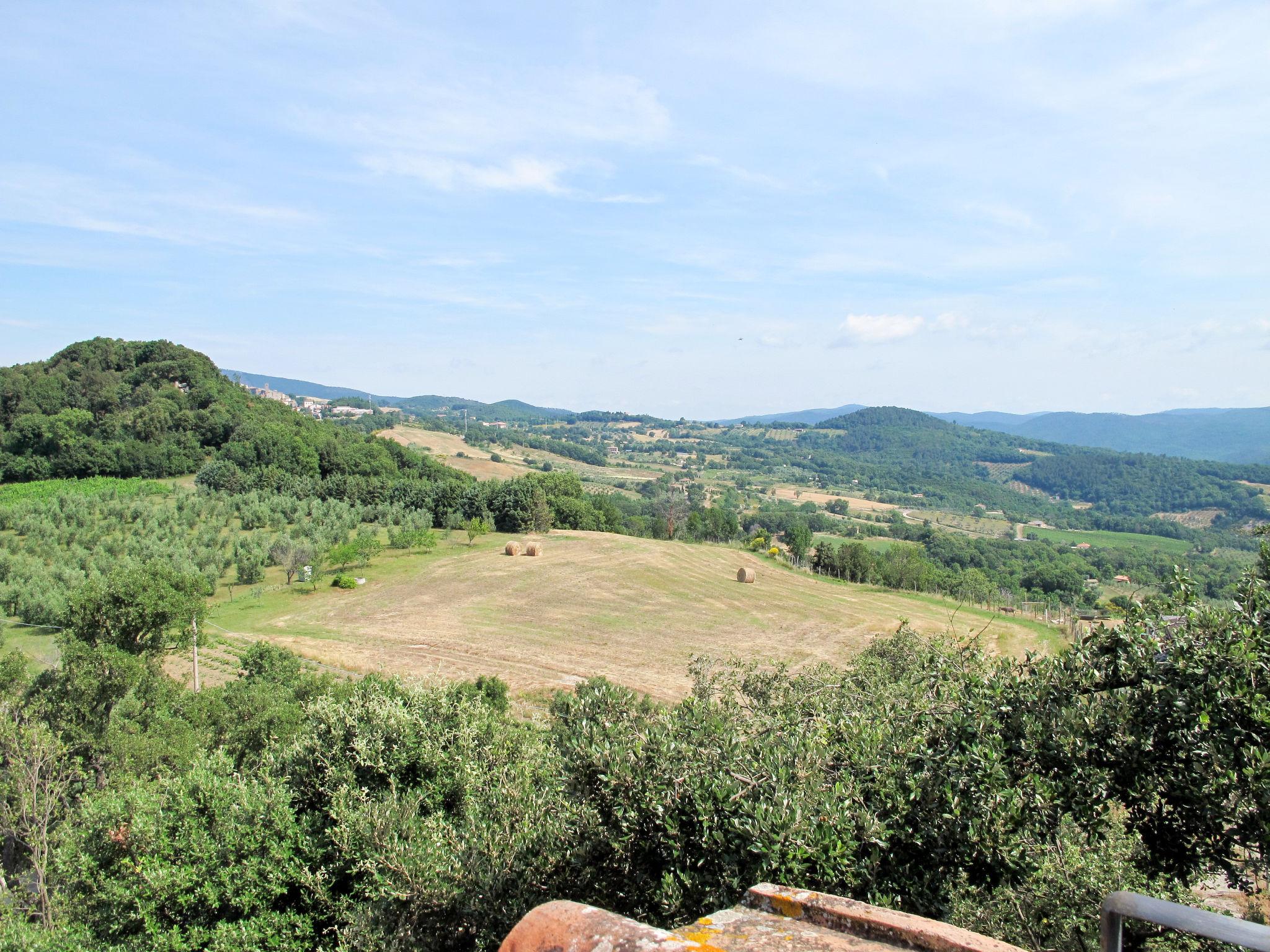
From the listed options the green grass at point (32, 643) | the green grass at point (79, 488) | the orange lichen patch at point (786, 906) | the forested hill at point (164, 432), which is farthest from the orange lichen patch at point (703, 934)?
the forested hill at point (164, 432)

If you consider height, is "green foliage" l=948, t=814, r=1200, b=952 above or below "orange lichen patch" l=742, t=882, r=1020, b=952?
below

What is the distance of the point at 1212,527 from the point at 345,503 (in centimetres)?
20957

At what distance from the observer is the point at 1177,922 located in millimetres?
2508

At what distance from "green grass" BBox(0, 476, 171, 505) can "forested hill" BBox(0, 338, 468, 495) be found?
4606 millimetres

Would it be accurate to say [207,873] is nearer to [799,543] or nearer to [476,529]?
[476,529]

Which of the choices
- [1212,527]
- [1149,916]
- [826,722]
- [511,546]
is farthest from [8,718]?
[1212,527]

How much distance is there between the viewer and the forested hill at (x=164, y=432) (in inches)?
3819

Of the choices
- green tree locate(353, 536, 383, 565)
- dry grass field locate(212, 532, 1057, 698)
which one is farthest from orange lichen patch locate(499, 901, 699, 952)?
green tree locate(353, 536, 383, 565)

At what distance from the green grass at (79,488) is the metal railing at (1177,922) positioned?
101143mm

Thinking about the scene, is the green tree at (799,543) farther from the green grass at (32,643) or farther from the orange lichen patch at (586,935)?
the orange lichen patch at (586,935)

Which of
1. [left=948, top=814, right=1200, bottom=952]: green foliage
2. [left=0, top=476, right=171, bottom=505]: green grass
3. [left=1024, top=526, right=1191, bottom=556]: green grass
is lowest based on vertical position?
[left=1024, top=526, right=1191, bottom=556]: green grass

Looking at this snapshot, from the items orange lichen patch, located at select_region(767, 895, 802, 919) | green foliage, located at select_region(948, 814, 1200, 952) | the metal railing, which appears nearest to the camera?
the metal railing

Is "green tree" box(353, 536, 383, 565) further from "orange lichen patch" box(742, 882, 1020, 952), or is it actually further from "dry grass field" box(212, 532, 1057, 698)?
"orange lichen patch" box(742, 882, 1020, 952)

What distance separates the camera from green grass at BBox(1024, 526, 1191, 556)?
14862 cm
